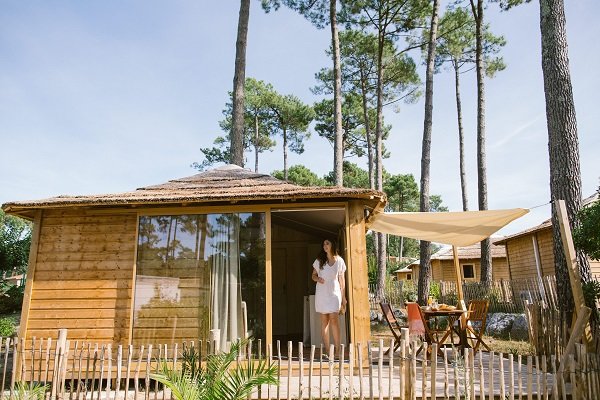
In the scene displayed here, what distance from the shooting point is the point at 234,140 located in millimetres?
10477

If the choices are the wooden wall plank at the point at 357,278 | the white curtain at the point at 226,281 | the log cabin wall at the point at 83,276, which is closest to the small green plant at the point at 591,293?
the wooden wall plank at the point at 357,278

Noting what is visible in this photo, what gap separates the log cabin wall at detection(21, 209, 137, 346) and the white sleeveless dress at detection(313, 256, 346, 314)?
279cm

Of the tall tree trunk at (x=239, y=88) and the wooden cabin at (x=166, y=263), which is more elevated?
the tall tree trunk at (x=239, y=88)

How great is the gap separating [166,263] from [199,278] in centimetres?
54

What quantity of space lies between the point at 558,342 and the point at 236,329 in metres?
4.28

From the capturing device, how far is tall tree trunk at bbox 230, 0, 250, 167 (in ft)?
34.1

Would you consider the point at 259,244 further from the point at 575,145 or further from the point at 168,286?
the point at 575,145

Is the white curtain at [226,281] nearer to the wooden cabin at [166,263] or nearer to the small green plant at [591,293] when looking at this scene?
the wooden cabin at [166,263]

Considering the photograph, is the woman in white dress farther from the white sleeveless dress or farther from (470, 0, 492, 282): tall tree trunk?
(470, 0, 492, 282): tall tree trunk

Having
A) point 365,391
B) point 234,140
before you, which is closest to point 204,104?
point 234,140

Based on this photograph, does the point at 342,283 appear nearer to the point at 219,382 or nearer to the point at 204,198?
the point at 204,198

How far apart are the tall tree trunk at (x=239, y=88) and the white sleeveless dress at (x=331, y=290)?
4926 millimetres

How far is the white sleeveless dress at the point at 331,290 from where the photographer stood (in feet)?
19.8

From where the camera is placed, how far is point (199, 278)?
599cm
